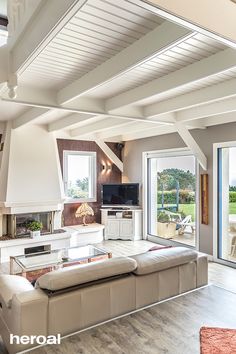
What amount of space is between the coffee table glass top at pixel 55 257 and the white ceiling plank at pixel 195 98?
8.07 feet

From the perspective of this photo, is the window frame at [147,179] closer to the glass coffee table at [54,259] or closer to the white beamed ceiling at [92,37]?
the glass coffee table at [54,259]

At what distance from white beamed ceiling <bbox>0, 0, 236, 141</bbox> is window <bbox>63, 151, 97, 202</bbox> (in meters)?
2.23

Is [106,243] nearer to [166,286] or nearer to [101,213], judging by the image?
[101,213]

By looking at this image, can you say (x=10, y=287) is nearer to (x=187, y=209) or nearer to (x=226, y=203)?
(x=226, y=203)

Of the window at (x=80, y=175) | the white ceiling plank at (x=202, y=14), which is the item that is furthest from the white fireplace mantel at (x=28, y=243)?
the white ceiling plank at (x=202, y=14)

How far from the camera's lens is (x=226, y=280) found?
4441mm

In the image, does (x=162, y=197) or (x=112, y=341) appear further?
(x=162, y=197)

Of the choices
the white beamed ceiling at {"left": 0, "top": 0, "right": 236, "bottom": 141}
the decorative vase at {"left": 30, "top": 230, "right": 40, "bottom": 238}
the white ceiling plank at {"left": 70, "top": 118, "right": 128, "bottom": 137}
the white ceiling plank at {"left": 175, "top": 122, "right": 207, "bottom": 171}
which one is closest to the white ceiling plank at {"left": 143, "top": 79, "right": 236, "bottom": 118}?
the white beamed ceiling at {"left": 0, "top": 0, "right": 236, "bottom": 141}

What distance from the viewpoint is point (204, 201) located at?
223 inches

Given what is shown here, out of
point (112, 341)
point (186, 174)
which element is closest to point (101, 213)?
point (186, 174)

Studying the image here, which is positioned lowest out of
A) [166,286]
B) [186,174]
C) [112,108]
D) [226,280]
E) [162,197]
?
[226,280]

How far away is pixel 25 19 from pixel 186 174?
490cm

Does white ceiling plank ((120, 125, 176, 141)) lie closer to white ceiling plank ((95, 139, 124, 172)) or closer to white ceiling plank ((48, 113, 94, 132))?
white ceiling plank ((95, 139, 124, 172))

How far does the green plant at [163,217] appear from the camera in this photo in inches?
275
